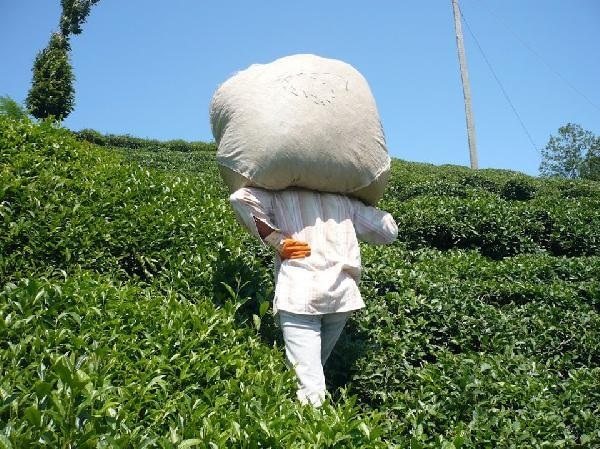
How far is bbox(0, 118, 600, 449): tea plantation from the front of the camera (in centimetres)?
221

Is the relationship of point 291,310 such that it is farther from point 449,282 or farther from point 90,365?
point 449,282

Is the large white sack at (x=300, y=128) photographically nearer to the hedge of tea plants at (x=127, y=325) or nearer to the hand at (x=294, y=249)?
the hand at (x=294, y=249)

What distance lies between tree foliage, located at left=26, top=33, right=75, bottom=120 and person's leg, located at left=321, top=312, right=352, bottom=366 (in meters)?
21.1

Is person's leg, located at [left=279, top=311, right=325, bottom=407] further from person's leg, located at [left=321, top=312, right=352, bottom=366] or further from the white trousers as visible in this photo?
Result: person's leg, located at [left=321, top=312, right=352, bottom=366]

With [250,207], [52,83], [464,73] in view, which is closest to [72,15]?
[52,83]

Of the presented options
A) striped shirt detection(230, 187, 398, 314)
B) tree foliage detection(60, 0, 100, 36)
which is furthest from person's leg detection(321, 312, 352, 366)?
tree foliage detection(60, 0, 100, 36)

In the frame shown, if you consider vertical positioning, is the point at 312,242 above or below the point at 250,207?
below

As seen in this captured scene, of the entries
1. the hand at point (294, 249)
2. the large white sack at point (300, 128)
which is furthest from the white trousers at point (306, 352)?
the large white sack at point (300, 128)

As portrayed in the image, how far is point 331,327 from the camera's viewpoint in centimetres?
326

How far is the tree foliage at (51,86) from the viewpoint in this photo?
21.6 meters

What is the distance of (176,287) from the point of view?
3.81 meters

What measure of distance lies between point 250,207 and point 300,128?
1.72 ft

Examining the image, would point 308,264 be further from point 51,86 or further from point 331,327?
point 51,86

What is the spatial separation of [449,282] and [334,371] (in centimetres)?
176
